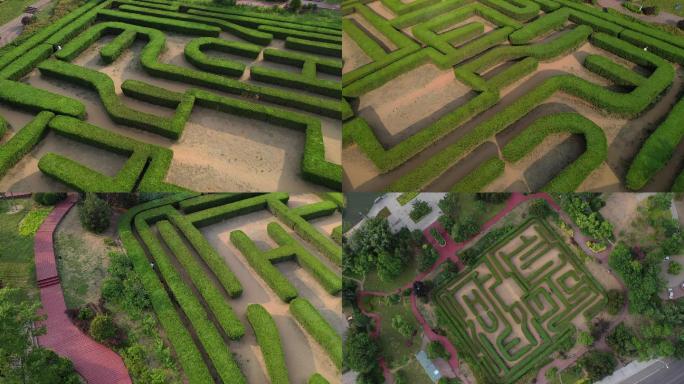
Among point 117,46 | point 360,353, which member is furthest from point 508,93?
point 117,46

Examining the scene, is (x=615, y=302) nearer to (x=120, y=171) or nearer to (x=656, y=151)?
(x=656, y=151)

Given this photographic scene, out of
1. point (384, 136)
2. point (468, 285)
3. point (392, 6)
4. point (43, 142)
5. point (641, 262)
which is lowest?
point (468, 285)

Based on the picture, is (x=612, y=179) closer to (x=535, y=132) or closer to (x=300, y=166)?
(x=535, y=132)

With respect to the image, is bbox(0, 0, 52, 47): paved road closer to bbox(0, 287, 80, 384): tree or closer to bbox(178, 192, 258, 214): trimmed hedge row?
bbox(178, 192, 258, 214): trimmed hedge row

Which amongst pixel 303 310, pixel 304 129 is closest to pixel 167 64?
pixel 304 129

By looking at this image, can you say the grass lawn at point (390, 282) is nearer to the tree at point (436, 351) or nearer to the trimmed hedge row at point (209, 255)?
the tree at point (436, 351)

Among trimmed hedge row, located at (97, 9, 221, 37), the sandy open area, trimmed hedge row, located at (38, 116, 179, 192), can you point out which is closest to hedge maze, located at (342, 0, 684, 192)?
the sandy open area
